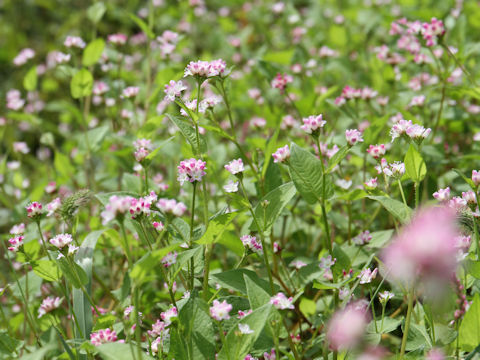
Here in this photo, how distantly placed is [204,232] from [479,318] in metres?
0.48

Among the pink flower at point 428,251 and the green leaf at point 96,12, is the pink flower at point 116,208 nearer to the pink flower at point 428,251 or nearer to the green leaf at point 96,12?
the pink flower at point 428,251

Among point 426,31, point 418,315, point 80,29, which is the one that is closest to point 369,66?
point 426,31

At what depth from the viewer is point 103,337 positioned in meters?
0.87

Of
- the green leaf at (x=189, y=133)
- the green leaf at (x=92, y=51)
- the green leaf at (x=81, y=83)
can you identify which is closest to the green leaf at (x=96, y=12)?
the green leaf at (x=92, y=51)

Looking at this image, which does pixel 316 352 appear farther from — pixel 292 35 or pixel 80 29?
pixel 80 29

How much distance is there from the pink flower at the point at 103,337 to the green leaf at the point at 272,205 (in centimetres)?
32

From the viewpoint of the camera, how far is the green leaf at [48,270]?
39.0 inches

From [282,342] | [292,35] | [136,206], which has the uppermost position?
[136,206]

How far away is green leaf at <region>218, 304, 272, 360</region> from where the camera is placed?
753 mm

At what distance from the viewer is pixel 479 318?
0.79 meters

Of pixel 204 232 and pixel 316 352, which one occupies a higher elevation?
pixel 204 232

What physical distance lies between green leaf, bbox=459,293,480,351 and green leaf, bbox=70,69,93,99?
1.16m

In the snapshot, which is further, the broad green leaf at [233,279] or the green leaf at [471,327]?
the broad green leaf at [233,279]

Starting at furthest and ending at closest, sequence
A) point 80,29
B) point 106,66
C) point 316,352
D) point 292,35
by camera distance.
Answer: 1. point 80,29
2. point 292,35
3. point 106,66
4. point 316,352
